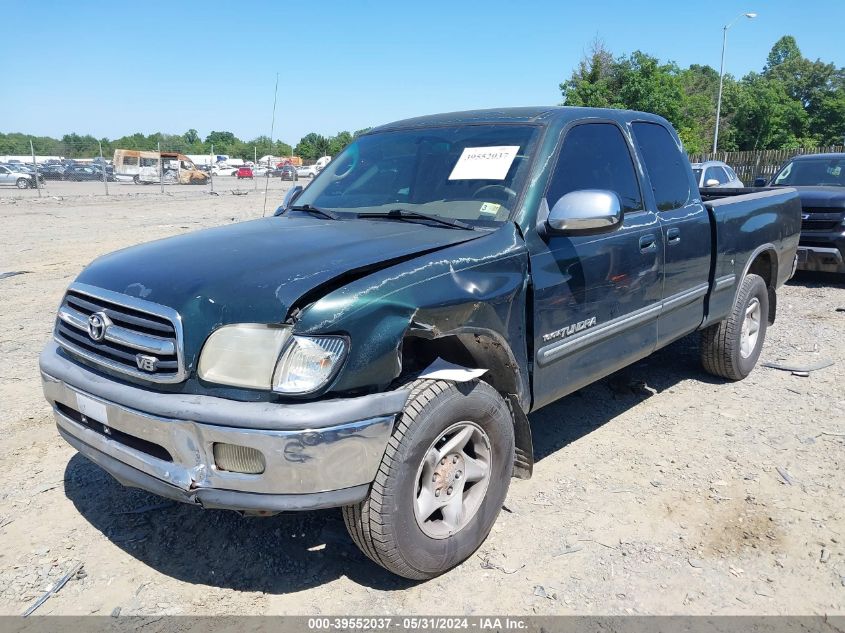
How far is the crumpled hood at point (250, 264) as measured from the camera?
240 cm

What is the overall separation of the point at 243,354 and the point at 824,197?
29.6 ft

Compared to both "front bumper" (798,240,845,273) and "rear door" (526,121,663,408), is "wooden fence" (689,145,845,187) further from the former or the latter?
"rear door" (526,121,663,408)

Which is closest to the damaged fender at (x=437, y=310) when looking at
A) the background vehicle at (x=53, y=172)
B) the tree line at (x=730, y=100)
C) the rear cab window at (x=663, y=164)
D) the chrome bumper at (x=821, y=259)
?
the rear cab window at (x=663, y=164)

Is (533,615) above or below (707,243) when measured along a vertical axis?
below

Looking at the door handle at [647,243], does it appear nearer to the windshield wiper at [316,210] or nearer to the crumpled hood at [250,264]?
the crumpled hood at [250,264]

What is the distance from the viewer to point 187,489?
7.77 feet

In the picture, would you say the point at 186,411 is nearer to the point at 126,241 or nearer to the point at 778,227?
the point at 778,227

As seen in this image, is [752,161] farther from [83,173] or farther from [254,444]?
[83,173]

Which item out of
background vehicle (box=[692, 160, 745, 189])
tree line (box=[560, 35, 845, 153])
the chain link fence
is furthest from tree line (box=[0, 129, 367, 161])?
background vehicle (box=[692, 160, 745, 189])

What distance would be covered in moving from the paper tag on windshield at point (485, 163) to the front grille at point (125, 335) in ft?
5.51

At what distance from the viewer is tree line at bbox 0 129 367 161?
3600cm

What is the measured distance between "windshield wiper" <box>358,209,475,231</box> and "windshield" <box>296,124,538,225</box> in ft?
0.19

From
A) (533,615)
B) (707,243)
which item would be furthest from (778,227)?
(533,615)

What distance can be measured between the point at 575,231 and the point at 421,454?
131 centimetres
